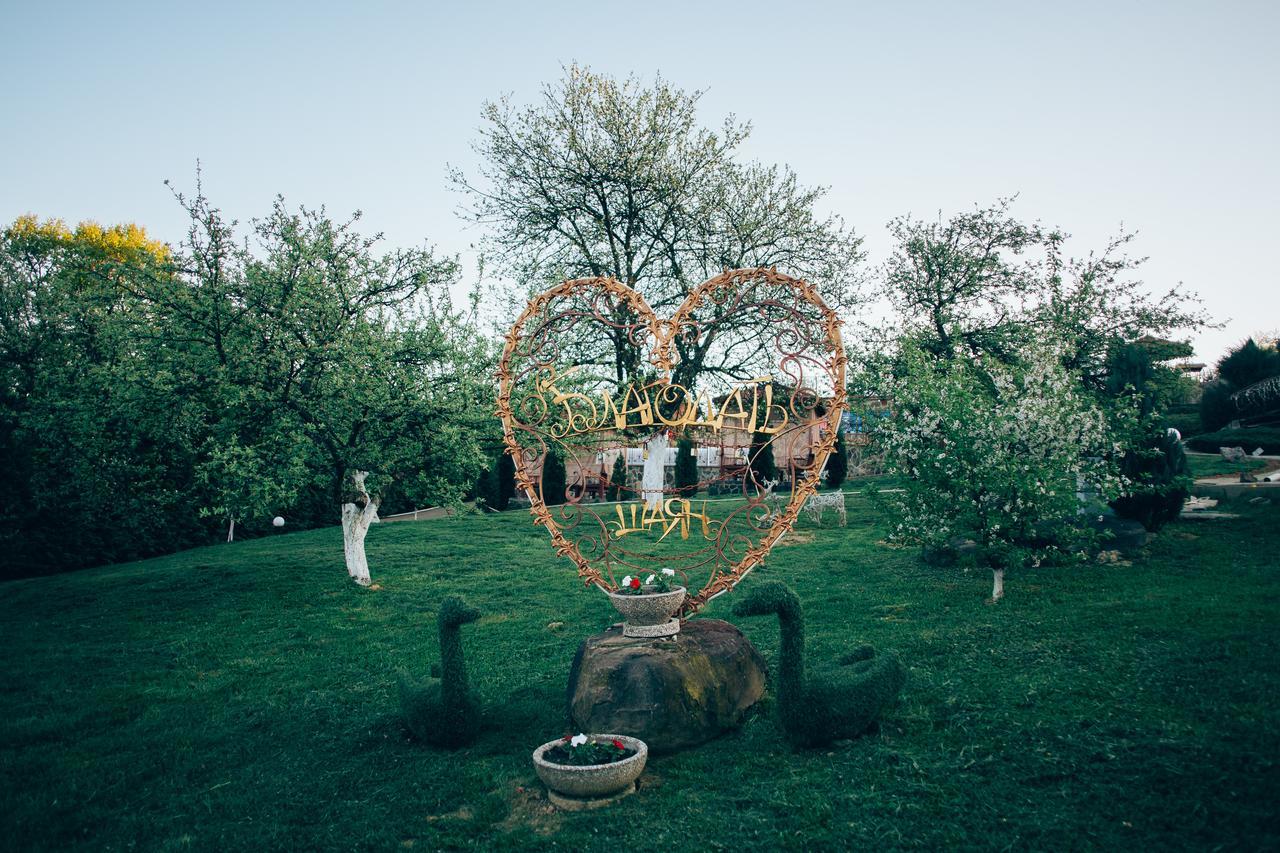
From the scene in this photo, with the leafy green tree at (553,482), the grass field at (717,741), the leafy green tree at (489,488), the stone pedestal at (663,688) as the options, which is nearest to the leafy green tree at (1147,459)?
the grass field at (717,741)

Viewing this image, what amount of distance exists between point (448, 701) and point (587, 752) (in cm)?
185

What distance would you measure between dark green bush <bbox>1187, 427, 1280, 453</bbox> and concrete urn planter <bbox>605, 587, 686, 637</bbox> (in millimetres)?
Answer: 25261

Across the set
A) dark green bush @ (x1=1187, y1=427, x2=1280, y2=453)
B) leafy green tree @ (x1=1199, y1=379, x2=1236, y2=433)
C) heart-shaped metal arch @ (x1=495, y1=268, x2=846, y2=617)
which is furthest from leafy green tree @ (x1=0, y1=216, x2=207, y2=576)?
leafy green tree @ (x1=1199, y1=379, x2=1236, y2=433)

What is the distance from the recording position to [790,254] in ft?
66.2

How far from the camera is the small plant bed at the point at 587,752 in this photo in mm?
5684

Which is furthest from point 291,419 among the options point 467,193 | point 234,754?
point 467,193

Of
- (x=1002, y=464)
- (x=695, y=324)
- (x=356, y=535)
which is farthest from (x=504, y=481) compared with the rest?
(x=695, y=324)

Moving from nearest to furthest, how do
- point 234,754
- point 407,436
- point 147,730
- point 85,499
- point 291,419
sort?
point 234,754, point 147,730, point 291,419, point 407,436, point 85,499

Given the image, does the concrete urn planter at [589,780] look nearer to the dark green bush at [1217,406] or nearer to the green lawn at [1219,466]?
the green lawn at [1219,466]

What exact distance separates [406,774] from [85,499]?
1265 cm

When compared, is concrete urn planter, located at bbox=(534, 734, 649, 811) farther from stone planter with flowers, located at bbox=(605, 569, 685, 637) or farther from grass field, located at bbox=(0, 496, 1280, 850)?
stone planter with flowers, located at bbox=(605, 569, 685, 637)

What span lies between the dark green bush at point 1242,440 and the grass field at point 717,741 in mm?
13378

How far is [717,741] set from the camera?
21.5ft

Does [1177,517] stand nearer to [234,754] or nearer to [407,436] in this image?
[407,436]
